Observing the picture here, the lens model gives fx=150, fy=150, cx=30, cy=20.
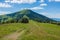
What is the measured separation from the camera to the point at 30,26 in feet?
8.57

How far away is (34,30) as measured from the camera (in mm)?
2572

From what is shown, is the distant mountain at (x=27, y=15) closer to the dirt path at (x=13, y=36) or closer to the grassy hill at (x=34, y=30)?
the grassy hill at (x=34, y=30)

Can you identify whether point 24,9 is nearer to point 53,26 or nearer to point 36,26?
point 36,26

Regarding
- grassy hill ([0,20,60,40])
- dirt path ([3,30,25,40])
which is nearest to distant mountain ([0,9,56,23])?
grassy hill ([0,20,60,40])

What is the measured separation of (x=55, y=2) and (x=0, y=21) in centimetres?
104

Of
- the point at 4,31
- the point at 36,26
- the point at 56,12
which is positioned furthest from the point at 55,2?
the point at 4,31

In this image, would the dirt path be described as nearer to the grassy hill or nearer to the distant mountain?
the grassy hill

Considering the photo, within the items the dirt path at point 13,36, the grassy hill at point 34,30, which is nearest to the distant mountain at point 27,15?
the grassy hill at point 34,30

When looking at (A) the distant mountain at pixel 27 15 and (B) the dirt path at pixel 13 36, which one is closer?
(B) the dirt path at pixel 13 36

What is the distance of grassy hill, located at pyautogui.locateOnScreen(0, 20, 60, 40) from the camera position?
2521 millimetres

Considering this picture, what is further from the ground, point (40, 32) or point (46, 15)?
point (46, 15)

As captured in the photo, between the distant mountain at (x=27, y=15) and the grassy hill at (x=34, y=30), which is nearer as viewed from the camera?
the grassy hill at (x=34, y=30)

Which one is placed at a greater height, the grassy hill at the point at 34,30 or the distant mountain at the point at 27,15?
the distant mountain at the point at 27,15

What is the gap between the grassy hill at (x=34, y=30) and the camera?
2521mm
